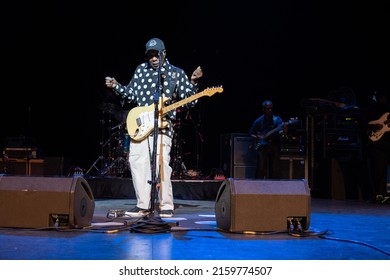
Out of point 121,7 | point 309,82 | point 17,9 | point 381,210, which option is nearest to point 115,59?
point 121,7

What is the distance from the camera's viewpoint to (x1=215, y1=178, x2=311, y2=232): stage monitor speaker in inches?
188

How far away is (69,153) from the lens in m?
12.7

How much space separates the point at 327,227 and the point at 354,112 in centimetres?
569

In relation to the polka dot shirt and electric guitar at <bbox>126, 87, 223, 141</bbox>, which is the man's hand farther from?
electric guitar at <bbox>126, 87, 223, 141</bbox>

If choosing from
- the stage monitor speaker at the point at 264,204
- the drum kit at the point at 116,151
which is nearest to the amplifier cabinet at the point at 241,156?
the drum kit at the point at 116,151

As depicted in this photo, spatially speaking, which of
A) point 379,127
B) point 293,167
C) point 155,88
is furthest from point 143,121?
point 293,167

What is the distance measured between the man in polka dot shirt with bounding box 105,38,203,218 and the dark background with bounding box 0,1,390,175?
5508 mm

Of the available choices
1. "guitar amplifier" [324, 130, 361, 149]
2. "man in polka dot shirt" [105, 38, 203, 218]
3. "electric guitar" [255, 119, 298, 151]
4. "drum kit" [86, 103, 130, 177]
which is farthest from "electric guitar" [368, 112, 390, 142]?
"drum kit" [86, 103, 130, 177]

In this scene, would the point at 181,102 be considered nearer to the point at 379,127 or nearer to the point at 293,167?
the point at 379,127

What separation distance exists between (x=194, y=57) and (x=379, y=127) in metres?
5.12

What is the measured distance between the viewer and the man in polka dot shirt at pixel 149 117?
6254 millimetres

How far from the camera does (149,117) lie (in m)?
6.18

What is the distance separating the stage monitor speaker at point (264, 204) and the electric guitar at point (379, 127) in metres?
4.81
